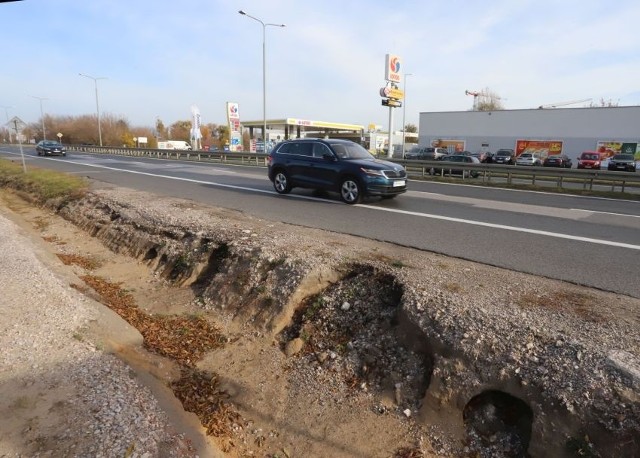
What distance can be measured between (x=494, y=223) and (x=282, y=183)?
21.4 ft

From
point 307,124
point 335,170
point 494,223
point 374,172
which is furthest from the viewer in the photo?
point 307,124

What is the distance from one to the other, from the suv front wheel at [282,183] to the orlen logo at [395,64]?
2423 cm

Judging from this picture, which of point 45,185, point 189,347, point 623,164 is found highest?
point 623,164

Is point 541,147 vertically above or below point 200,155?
above

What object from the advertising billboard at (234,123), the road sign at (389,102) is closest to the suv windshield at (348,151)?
the road sign at (389,102)

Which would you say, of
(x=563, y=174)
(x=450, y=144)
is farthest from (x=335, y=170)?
(x=450, y=144)

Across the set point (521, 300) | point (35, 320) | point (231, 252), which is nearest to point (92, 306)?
point (35, 320)

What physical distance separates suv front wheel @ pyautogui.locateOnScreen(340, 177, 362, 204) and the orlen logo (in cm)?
2557

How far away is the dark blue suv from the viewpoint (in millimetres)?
11336

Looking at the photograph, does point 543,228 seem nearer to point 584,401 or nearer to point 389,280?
point 389,280

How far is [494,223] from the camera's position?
30.0ft

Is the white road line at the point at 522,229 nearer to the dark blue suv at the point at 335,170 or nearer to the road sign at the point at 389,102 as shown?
the dark blue suv at the point at 335,170

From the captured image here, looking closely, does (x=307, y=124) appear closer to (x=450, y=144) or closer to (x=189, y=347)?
(x=450, y=144)

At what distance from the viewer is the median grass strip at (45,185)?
527 inches
